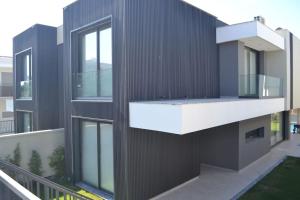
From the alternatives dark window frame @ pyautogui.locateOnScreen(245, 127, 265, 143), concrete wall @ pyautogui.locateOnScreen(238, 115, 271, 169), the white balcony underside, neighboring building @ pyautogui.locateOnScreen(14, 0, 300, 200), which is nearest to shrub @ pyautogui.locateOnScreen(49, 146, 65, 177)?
neighboring building @ pyautogui.locateOnScreen(14, 0, 300, 200)

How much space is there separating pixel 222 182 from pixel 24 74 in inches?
421

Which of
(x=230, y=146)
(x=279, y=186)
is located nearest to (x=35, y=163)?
(x=230, y=146)

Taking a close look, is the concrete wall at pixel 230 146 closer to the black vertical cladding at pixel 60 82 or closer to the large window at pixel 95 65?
the large window at pixel 95 65

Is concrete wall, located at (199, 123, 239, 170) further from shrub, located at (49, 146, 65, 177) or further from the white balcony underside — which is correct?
Result: shrub, located at (49, 146, 65, 177)

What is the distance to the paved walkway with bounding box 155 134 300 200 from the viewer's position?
22.9 ft

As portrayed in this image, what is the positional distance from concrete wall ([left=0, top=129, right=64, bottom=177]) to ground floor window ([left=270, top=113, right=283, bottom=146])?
11.6 m

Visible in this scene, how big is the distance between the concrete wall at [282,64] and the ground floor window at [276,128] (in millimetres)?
1074

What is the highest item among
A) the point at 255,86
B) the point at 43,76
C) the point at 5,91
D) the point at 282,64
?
the point at 282,64

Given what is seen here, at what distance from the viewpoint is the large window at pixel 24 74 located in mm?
11398

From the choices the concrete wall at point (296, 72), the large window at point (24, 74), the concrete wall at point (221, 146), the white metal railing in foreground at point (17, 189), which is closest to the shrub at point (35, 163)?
the large window at point (24, 74)

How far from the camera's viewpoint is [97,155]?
24.3 ft

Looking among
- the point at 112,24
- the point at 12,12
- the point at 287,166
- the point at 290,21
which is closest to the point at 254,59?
the point at 290,21

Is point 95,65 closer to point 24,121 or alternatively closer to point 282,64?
point 24,121

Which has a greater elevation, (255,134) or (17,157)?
(255,134)
